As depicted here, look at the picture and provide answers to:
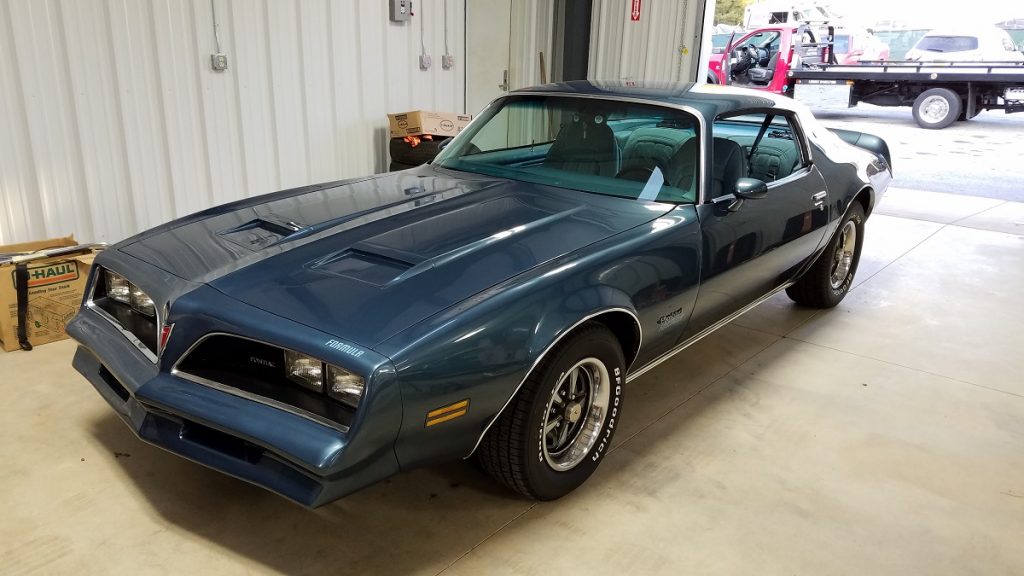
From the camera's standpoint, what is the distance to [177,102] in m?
4.98

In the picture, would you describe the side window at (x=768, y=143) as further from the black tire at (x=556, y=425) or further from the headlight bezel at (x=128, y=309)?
the headlight bezel at (x=128, y=309)

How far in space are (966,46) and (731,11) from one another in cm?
1262

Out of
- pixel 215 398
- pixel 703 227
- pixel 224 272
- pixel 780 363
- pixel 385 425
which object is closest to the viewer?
pixel 385 425

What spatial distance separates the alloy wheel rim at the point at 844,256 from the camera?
462cm

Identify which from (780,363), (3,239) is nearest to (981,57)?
(780,363)

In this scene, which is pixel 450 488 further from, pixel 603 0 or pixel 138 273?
pixel 603 0

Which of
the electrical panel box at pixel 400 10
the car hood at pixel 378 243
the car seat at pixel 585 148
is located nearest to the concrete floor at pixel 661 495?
the car hood at pixel 378 243

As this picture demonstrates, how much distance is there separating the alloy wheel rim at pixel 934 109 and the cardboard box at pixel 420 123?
11001 mm

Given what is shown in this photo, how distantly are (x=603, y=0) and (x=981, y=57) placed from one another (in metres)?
11.8

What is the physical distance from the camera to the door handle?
383 centimetres

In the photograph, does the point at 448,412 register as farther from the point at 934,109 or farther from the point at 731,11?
the point at 731,11

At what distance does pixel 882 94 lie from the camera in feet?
46.3

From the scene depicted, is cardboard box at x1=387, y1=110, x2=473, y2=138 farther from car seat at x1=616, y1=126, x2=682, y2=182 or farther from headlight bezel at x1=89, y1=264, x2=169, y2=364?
headlight bezel at x1=89, y1=264, x2=169, y2=364

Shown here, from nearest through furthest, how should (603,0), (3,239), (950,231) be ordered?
(3,239) < (950,231) < (603,0)
